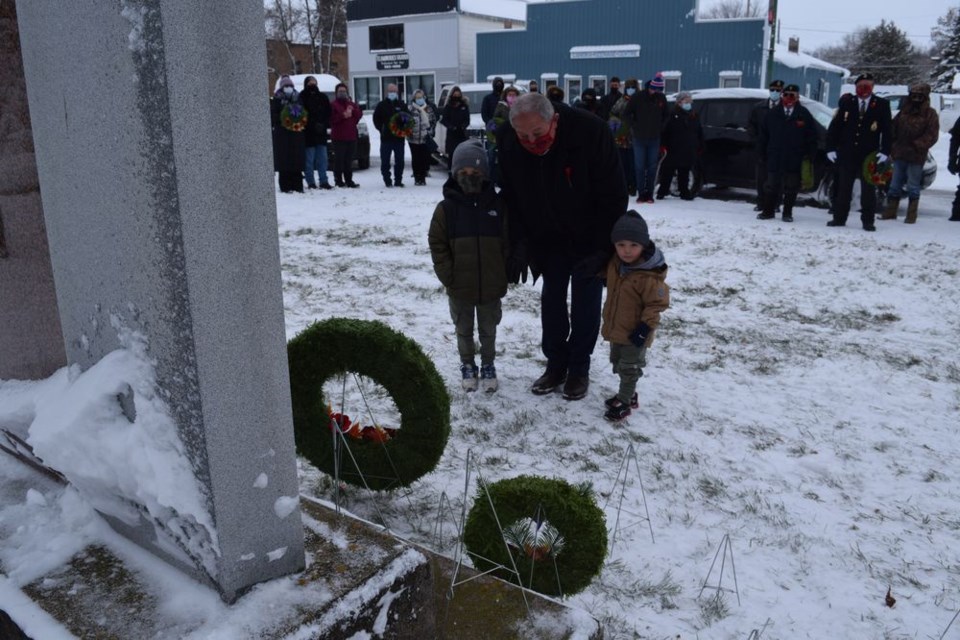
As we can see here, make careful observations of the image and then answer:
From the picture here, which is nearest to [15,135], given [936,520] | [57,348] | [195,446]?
[57,348]

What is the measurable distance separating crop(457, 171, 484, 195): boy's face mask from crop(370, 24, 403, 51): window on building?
3926 cm

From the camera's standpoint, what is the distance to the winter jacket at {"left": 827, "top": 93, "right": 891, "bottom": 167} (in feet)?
29.6

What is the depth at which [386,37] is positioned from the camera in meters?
41.1

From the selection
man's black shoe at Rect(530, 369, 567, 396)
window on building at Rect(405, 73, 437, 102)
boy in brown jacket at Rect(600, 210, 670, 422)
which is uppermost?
window on building at Rect(405, 73, 437, 102)

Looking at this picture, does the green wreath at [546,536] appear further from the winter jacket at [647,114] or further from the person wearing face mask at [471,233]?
the winter jacket at [647,114]

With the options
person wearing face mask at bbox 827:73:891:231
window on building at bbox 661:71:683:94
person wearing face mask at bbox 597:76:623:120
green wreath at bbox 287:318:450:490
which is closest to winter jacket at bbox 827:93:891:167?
person wearing face mask at bbox 827:73:891:231

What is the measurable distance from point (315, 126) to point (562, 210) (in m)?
9.43

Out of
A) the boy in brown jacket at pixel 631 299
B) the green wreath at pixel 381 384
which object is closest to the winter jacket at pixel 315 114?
the boy in brown jacket at pixel 631 299

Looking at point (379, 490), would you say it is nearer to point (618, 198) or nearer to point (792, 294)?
point (618, 198)

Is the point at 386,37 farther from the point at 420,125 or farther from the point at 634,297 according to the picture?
the point at 634,297

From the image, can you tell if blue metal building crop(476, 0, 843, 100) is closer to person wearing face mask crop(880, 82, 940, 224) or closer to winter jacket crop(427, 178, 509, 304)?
person wearing face mask crop(880, 82, 940, 224)

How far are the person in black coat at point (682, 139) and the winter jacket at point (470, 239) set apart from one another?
7.73 metres

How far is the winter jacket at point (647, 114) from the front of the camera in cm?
1098

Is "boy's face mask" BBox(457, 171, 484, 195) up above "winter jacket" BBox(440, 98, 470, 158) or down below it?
below
